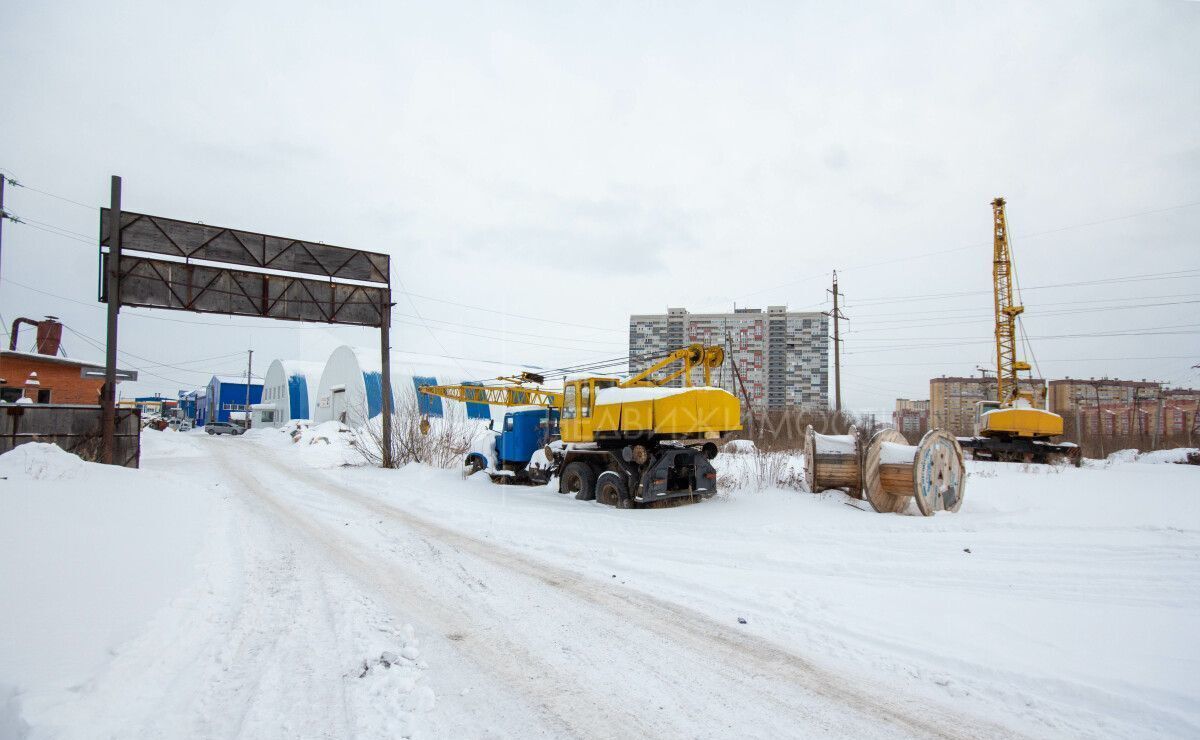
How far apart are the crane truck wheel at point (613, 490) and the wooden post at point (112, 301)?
44.2ft

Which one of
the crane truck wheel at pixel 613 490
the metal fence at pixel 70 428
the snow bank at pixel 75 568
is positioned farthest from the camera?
the metal fence at pixel 70 428

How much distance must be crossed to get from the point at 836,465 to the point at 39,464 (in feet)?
51.3

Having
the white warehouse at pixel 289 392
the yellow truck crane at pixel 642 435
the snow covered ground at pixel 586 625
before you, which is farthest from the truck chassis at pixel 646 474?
the white warehouse at pixel 289 392

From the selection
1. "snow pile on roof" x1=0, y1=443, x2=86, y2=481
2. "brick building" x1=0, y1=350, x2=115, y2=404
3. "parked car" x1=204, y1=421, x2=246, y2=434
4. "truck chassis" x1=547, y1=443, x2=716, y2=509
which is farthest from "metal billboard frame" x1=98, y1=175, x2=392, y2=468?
"parked car" x1=204, y1=421, x2=246, y2=434

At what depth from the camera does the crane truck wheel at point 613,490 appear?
1216 centimetres

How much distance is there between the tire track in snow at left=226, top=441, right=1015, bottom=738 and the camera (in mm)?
3332

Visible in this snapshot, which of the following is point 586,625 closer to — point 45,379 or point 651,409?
point 651,409

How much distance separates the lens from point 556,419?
1672cm

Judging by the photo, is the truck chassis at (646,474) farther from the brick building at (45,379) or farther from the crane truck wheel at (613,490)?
the brick building at (45,379)

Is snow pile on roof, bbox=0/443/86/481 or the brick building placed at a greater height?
the brick building

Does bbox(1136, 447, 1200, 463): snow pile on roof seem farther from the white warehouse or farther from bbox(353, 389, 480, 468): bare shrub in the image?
the white warehouse

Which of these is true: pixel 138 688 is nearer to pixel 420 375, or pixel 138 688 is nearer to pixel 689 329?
pixel 420 375

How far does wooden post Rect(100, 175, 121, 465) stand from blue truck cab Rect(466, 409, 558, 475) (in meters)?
10.5

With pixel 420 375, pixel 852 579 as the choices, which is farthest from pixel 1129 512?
pixel 420 375
